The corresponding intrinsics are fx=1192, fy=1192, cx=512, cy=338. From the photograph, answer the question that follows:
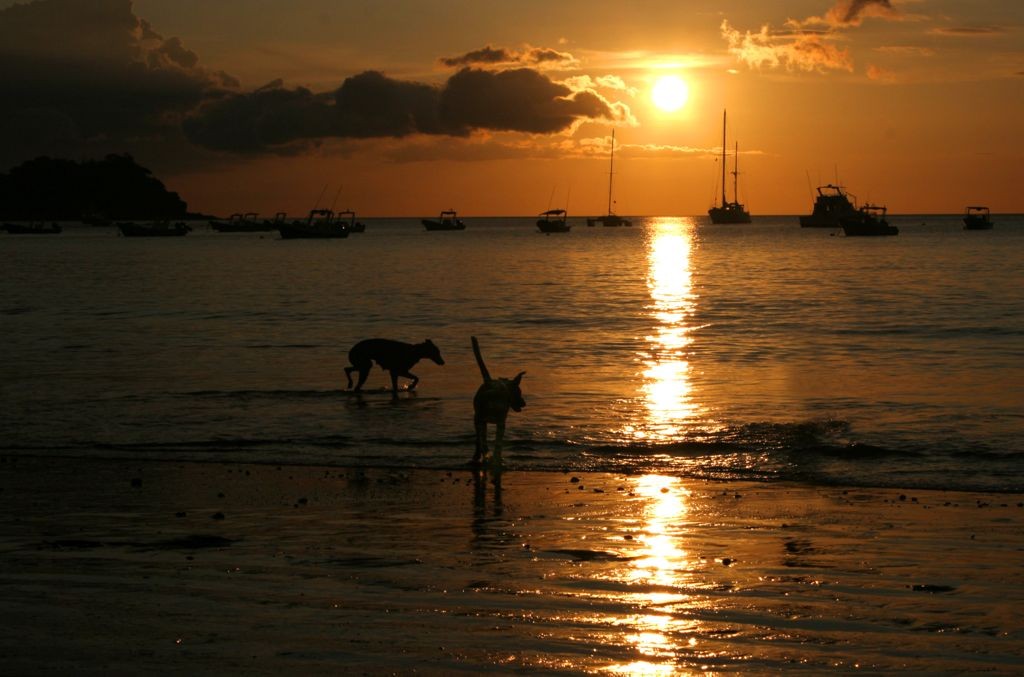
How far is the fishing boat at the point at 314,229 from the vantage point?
159 meters

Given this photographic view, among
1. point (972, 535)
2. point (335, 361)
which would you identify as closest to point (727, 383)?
point (335, 361)

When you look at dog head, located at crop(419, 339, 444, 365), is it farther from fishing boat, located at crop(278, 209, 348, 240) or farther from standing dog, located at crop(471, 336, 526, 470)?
fishing boat, located at crop(278, 209, 348, 240)

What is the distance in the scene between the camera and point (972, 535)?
9.67 meters

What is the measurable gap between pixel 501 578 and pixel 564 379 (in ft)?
46.7

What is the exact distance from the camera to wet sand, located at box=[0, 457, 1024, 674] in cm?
645

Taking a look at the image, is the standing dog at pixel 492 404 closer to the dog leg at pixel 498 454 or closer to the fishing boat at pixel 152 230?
the dog leg at pixel 498 454

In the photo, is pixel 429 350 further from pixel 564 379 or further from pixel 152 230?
pixel 152 230

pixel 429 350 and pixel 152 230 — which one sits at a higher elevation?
pixel 152 230

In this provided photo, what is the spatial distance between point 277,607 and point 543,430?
8.95m

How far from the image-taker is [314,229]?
162 metres

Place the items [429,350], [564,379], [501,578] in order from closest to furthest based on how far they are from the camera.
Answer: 1. [501,578]
2. [429,350]
3. [564,379]

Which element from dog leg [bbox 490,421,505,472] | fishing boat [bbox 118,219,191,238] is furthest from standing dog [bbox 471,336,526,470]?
fishing boat [bbox 118,219,191,238]

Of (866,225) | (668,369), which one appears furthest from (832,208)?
(668,369)

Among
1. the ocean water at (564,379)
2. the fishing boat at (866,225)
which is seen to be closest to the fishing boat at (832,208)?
the fishing boat at (866,225)
